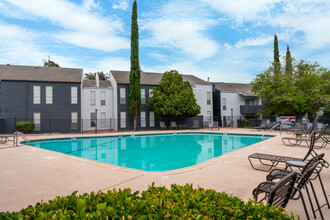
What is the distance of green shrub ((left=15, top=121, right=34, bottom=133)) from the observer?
754 inches

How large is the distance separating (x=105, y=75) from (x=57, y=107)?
75.8ft

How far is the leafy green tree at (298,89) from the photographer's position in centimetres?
2072

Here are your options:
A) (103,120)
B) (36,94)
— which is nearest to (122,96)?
(103,120)

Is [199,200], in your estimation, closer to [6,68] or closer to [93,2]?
[93,2]

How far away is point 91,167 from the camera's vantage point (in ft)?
19.9

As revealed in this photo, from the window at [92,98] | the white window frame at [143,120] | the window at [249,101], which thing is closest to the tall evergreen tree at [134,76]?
the white window frame at [143,120]

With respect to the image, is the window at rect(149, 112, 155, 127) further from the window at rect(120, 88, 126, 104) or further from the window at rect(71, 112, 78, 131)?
the window at rect(71, 112, 78, 131)

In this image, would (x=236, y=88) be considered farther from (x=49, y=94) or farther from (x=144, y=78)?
(x=49, y=94)

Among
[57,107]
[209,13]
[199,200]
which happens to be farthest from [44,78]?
[199,200]

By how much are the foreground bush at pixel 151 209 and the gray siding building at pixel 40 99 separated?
21.4 m

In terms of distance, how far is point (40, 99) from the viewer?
70.1 ft

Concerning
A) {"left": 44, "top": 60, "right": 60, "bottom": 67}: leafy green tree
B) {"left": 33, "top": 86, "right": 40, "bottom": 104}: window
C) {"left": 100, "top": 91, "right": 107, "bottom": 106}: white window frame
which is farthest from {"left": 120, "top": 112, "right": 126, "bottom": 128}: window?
{"left": 44, "top": 60, "right": 60, "bottom": 67}: leafy green tree

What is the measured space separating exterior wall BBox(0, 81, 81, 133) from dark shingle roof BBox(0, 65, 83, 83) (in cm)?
46

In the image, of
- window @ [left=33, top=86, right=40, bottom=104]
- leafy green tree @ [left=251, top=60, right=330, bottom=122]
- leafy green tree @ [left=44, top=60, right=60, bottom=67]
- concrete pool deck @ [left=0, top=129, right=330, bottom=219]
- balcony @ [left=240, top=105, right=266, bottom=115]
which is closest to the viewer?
concrete pool deck @ [left=0, top=129, right=330, bottom=219]
